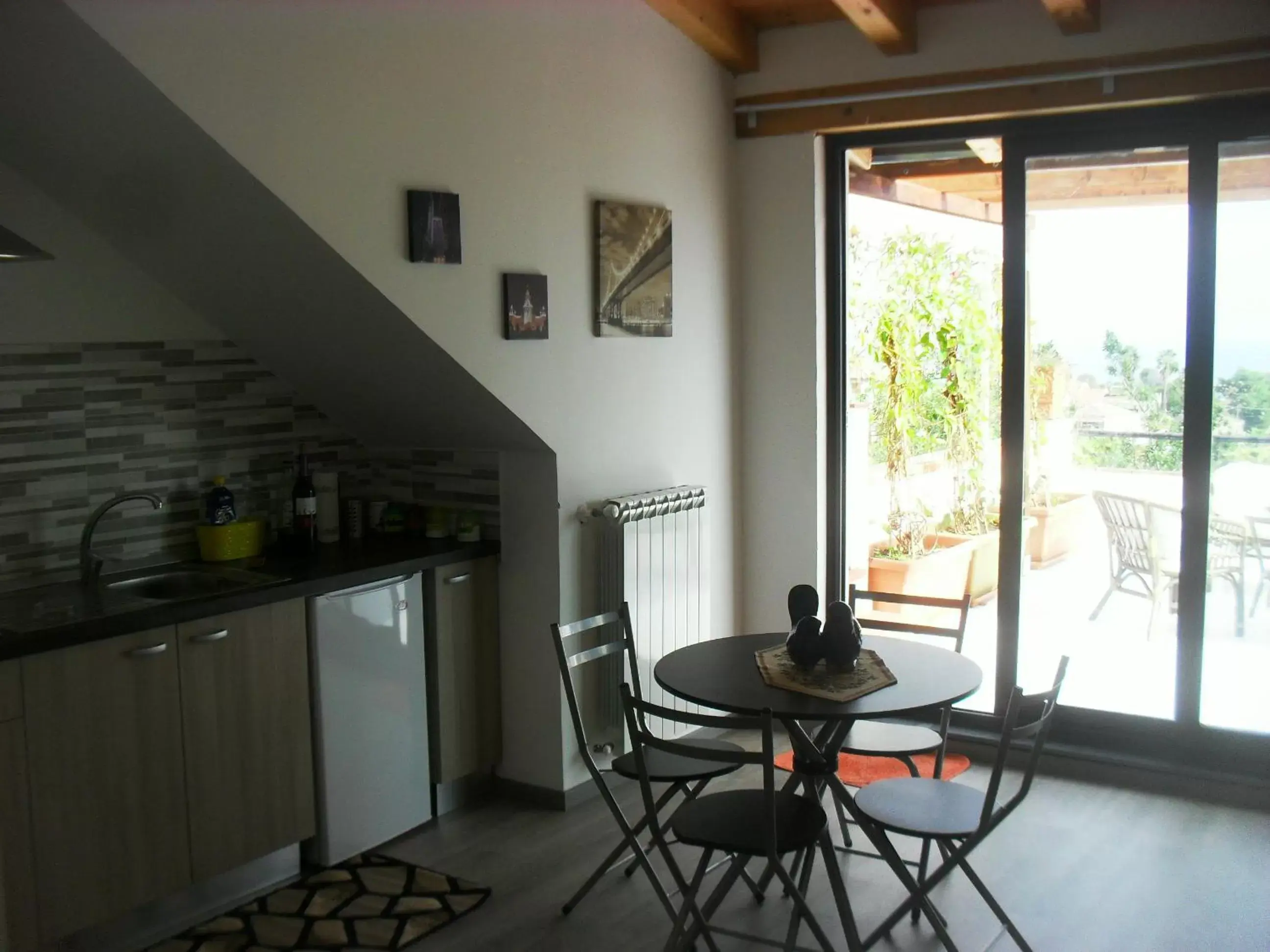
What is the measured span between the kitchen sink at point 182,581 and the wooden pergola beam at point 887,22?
271 cm

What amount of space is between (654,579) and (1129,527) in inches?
71.0

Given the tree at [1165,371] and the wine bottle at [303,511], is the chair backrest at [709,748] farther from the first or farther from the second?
the tree at [1165,371]

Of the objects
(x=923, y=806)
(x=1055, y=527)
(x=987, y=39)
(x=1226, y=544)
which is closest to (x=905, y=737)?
(x=923, y=806)

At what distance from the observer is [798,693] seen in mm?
2910

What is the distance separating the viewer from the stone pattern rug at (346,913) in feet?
10.4

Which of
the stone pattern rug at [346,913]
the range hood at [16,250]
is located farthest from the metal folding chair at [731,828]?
the range hood at [16,250]

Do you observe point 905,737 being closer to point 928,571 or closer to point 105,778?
point 928,571

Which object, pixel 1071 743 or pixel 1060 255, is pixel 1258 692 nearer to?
pixel 1071 743

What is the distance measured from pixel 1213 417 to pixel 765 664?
213cm

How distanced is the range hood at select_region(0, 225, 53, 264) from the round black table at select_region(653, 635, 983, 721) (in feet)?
6.05

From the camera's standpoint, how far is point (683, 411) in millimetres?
4613

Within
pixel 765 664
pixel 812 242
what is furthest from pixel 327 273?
pixel 812 242

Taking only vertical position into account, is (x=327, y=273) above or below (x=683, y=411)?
above

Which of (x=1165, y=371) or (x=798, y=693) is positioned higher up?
(x=1165, y=371)
